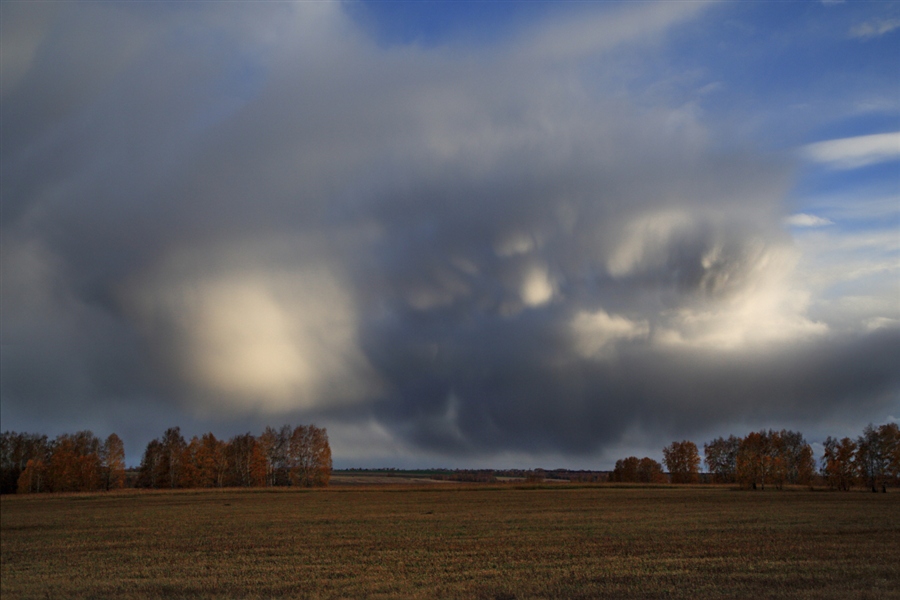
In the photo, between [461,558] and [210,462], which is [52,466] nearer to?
[210,462]

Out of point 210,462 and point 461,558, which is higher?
point 461,558

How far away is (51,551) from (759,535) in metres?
42.7

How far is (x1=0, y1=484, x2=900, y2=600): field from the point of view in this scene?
21.6 m

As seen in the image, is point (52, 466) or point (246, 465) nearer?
point (52, 466)

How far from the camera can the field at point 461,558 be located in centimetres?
2162

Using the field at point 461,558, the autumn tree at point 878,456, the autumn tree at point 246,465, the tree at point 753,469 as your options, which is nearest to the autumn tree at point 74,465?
the autumn tree at point 246,465

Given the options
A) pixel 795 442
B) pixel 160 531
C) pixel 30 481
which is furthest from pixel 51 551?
pixel 795 442

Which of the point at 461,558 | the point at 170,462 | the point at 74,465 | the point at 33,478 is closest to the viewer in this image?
the point at 461,558

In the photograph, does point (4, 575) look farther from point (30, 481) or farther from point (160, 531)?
point (30, 481)

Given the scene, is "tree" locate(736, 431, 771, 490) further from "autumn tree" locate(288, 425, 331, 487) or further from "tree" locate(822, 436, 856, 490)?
"autumn tree" locate(288, 425, 331, 487)

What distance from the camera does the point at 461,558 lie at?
94.1ft

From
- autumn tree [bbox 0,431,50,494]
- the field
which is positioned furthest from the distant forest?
the field

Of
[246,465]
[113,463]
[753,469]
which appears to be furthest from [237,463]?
[753,469]

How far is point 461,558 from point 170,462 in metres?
137
